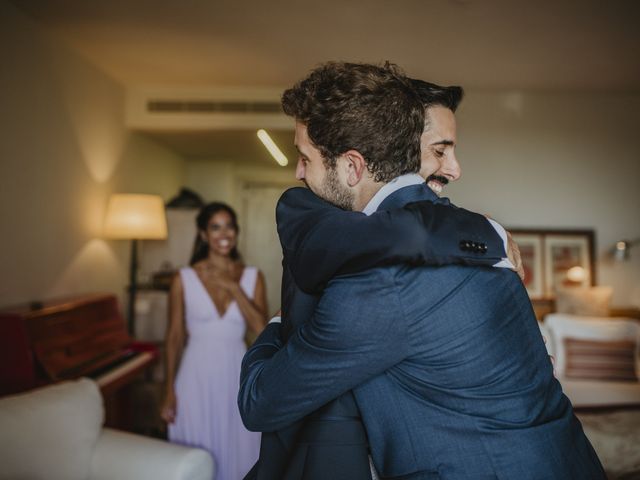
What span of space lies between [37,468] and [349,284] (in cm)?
176

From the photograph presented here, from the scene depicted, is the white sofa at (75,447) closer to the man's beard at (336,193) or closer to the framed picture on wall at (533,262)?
the man's beard at (336,193)

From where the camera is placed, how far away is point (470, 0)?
10.1ft

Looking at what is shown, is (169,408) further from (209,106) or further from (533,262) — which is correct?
(533,262)

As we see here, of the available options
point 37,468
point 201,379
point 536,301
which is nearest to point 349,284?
point 37,468

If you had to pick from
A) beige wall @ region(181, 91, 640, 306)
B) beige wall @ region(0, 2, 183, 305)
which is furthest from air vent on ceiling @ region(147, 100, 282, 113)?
beige wall @ region(181, 91, 640, 306)

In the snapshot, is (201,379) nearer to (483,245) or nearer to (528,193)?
(483,245)

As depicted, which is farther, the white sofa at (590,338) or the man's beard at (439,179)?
the white sofa at (590,338)

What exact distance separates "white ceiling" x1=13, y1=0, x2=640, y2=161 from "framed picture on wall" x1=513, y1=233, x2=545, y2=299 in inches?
59.4

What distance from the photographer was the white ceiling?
3.23 m

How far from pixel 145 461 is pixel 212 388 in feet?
2.26

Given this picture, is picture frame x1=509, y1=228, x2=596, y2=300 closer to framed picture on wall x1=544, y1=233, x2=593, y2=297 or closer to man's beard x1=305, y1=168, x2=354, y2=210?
framed picture on wall x1=544, y1=233, x2=593, y2=297

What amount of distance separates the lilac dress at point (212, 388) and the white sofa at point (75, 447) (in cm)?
52

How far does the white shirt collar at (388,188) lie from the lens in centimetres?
91

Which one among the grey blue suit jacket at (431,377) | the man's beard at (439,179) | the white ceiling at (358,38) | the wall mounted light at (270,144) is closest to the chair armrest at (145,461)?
the grey blue suit jacket at (431,377)
